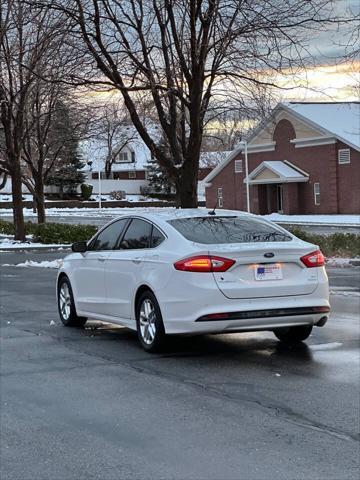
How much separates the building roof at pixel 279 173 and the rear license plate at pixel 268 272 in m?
46.6

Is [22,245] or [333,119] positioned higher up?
[333,119]

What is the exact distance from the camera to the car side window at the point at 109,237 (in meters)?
9.45

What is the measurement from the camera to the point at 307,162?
2143 inches

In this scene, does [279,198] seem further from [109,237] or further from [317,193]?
[109,237]

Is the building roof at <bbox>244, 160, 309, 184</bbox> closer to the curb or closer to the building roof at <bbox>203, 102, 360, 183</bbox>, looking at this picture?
the building roof at <bbox>203, 102, 360, 183</bbox>

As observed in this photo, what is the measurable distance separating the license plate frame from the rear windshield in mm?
423

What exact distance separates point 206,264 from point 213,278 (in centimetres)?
17

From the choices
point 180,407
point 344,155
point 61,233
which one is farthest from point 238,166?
point 180,407

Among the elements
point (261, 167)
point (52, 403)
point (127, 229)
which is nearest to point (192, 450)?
point (52, 403)

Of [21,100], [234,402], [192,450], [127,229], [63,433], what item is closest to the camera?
[192,450]

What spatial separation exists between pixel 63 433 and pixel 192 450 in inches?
42.9

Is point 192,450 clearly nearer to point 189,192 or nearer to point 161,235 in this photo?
point 161,235

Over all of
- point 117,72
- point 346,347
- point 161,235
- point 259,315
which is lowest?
point 346,347

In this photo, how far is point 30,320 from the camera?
11.1 m
